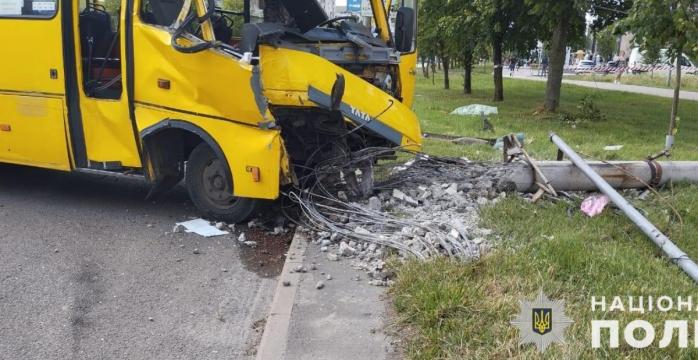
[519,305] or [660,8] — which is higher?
[660,8]

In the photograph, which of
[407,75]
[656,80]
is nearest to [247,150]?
[407,75]

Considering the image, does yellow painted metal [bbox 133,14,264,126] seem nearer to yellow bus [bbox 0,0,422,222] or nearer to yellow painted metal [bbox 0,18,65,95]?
yellow bus [bbox 0,0,422,222]

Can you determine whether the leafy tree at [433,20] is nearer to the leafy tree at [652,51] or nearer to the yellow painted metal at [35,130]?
the leafy tree at [652,51]

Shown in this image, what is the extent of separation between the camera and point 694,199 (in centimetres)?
607

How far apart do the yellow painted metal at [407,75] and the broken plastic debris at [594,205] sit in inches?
94.3

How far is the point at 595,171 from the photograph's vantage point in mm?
6203

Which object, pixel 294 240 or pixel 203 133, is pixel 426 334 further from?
pixel 203 133

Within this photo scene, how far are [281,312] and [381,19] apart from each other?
434 cm

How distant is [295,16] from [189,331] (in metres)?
4.13

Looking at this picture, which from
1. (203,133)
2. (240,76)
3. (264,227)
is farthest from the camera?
(264,227)

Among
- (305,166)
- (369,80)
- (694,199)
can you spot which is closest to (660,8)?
(694,199)

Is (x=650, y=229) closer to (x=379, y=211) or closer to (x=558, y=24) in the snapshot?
(x=379, y=211)

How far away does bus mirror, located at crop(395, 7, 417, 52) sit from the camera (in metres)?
7.41

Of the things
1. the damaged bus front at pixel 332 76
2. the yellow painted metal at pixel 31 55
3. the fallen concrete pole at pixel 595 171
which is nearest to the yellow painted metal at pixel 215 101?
the damaged bus front at pixel 332 76
